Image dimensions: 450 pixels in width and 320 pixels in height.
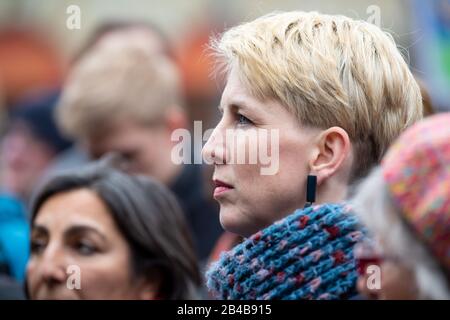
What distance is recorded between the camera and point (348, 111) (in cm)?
263

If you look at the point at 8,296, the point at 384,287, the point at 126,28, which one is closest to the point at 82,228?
the point at 8,296

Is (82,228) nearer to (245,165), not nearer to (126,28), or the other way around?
(245,165)

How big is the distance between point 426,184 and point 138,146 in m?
3.24

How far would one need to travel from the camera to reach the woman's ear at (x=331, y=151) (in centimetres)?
263

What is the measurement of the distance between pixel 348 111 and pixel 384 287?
63 centimetres

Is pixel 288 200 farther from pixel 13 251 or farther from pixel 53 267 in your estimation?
pixel 13 251

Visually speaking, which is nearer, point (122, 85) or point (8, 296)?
point (8, 296)

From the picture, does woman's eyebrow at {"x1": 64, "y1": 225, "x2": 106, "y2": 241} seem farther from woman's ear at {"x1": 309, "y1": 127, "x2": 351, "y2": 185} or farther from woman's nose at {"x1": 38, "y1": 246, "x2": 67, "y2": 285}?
woman's ear at {"x1": 309, "y1": 127, "x2": 351, "y2": 185}

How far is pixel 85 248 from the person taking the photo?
3596mm

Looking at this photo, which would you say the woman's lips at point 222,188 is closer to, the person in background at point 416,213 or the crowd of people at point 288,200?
the crowd of people at point 288,200

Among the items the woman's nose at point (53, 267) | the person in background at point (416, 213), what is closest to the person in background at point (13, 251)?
the woman's nose at point (53, 267)

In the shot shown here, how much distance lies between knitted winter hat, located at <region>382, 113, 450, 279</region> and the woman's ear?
0.60 metres
